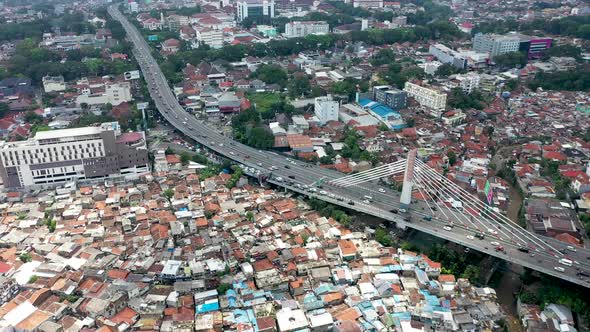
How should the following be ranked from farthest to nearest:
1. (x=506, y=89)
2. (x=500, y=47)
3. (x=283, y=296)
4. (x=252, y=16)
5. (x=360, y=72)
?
(x=252, y=16) < (x=500, y=47) < (x=360, y=72) < (x=506, y=89) < (x=283, y=296)

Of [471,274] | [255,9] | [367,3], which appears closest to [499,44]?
[367,3]

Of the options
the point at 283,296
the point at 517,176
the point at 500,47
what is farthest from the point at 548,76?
the point at 283,296

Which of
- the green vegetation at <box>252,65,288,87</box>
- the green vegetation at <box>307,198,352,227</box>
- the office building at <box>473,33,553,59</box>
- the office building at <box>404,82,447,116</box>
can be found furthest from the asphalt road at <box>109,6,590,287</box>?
the office building at <box>473,33,553,59</box>

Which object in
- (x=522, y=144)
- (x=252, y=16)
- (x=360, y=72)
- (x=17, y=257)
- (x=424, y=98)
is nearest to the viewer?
(x=17, y=257)

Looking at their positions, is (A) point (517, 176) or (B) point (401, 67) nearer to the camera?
(A) point (517, 176)

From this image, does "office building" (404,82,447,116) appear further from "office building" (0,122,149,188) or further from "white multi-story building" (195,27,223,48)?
"white multi-story building" (195,27,223,48)

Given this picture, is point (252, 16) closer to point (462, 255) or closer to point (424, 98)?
point (424, 98)

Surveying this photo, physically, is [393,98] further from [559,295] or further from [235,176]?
[559,295]
